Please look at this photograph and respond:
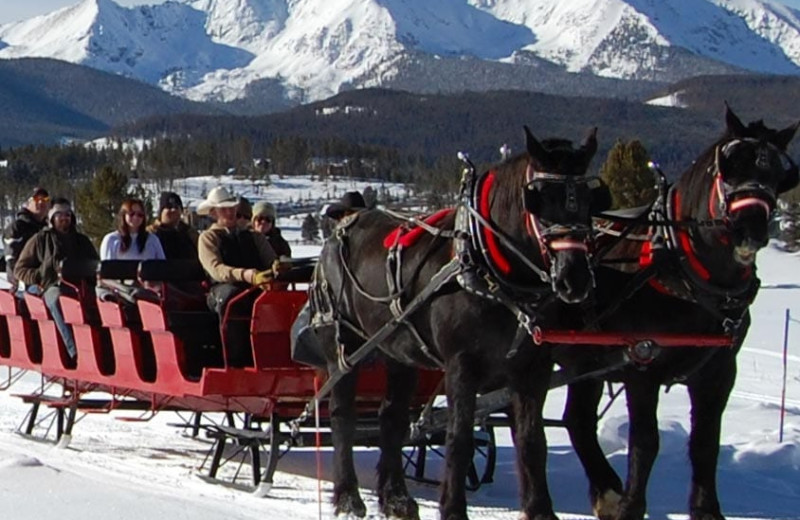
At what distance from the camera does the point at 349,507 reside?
22.2ft

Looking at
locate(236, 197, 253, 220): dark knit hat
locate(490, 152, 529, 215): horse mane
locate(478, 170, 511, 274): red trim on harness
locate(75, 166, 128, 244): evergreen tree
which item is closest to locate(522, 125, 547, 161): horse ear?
locate(490, 152, 529, 215): horse mane

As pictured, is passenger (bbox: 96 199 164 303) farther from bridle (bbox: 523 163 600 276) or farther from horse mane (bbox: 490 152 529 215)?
bridle (bbox: 523 163 600 276)

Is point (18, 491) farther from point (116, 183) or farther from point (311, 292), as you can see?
point (116, 183)

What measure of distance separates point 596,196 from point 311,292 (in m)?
2.19

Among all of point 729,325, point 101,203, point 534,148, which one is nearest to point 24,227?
point 534,148

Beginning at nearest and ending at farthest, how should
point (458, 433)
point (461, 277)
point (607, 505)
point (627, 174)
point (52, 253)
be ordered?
point (461, 277), point (458, 433), point (607, 505), point (52, 253), point (627, 174)

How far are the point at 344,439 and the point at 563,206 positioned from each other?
7.60 ft

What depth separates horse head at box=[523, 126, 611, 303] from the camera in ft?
17.1

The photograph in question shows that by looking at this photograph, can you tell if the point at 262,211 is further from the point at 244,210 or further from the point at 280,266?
the point at 280,266

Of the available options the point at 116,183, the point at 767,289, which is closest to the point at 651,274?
the point at 767,289

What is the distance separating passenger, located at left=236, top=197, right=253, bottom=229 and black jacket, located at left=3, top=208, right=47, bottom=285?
195 cm

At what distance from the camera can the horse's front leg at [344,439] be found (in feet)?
22.5

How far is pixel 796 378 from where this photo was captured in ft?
54.5

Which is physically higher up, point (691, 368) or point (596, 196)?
point (596, 196)
